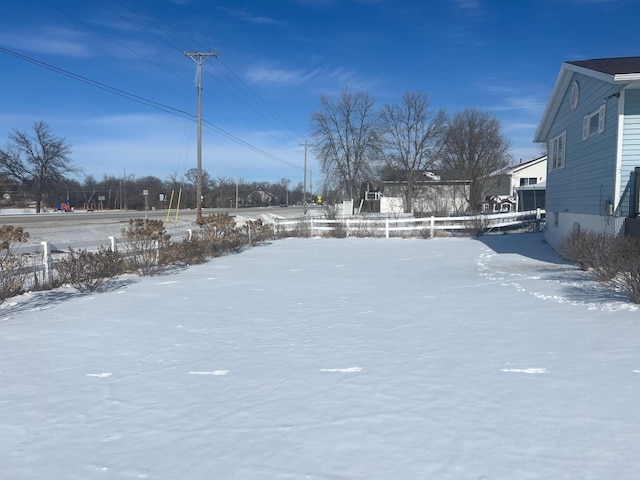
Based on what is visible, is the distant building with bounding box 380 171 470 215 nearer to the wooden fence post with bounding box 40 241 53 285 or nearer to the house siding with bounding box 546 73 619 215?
the house siding with bounding box 546 73 619 215

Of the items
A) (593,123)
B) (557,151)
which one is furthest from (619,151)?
(557,151)

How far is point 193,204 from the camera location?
3868 inches

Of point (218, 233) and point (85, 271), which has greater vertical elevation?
point (218, 233)

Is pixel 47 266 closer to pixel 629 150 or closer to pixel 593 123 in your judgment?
pixel 629 150

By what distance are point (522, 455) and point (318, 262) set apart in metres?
11.4

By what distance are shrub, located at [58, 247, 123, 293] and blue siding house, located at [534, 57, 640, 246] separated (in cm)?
1181

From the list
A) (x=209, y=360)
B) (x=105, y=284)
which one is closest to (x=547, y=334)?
(x=209, y=360)

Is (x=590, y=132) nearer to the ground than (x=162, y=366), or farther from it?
farther from it

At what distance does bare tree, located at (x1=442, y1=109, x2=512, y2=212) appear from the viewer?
48.0 metres

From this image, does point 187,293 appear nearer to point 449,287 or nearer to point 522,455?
point 449,287

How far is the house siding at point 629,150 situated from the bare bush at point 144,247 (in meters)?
11.5

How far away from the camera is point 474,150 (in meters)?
49.0

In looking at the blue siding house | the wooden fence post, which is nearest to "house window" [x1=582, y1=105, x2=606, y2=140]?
the blue siding house

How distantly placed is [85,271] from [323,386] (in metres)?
7.08
